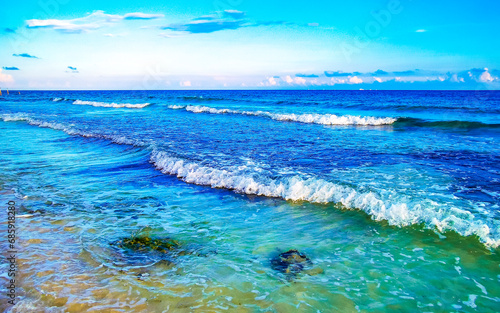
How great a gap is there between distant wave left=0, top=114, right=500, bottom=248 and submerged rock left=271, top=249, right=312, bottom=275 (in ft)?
7.67

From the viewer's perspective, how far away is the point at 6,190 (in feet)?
27.9

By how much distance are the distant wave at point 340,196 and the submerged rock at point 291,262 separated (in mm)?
2337

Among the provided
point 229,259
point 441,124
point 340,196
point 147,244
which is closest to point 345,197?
point 340,196

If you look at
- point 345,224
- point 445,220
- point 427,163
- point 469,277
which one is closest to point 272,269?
point 345,224

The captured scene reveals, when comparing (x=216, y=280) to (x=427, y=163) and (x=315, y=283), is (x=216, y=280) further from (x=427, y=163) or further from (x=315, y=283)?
(x=427, y=163)

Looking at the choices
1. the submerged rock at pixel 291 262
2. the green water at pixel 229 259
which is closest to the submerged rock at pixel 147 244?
the green water at pixel 229 259

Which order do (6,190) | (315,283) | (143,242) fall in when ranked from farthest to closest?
(6,190), (143,242), (315,283)

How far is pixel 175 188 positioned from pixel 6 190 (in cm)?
435

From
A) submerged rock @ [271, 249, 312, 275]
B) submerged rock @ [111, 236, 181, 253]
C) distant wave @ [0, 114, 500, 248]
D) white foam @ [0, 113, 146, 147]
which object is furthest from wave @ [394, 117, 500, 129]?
submerged rock @ [111, 236, 181, 253]

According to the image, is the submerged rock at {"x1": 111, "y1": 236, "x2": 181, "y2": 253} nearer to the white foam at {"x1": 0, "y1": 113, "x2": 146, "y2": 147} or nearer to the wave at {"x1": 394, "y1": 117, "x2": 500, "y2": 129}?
the white foam at {"x1": 0, "y1": 113, "x2": 146, "y2": 147}

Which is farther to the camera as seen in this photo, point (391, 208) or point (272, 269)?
point (391, 208)

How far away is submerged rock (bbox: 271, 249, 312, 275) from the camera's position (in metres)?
4.64

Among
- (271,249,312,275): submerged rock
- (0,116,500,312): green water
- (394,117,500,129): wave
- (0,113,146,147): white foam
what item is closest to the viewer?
(0,116,500,312): green water

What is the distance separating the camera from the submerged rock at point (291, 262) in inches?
183
